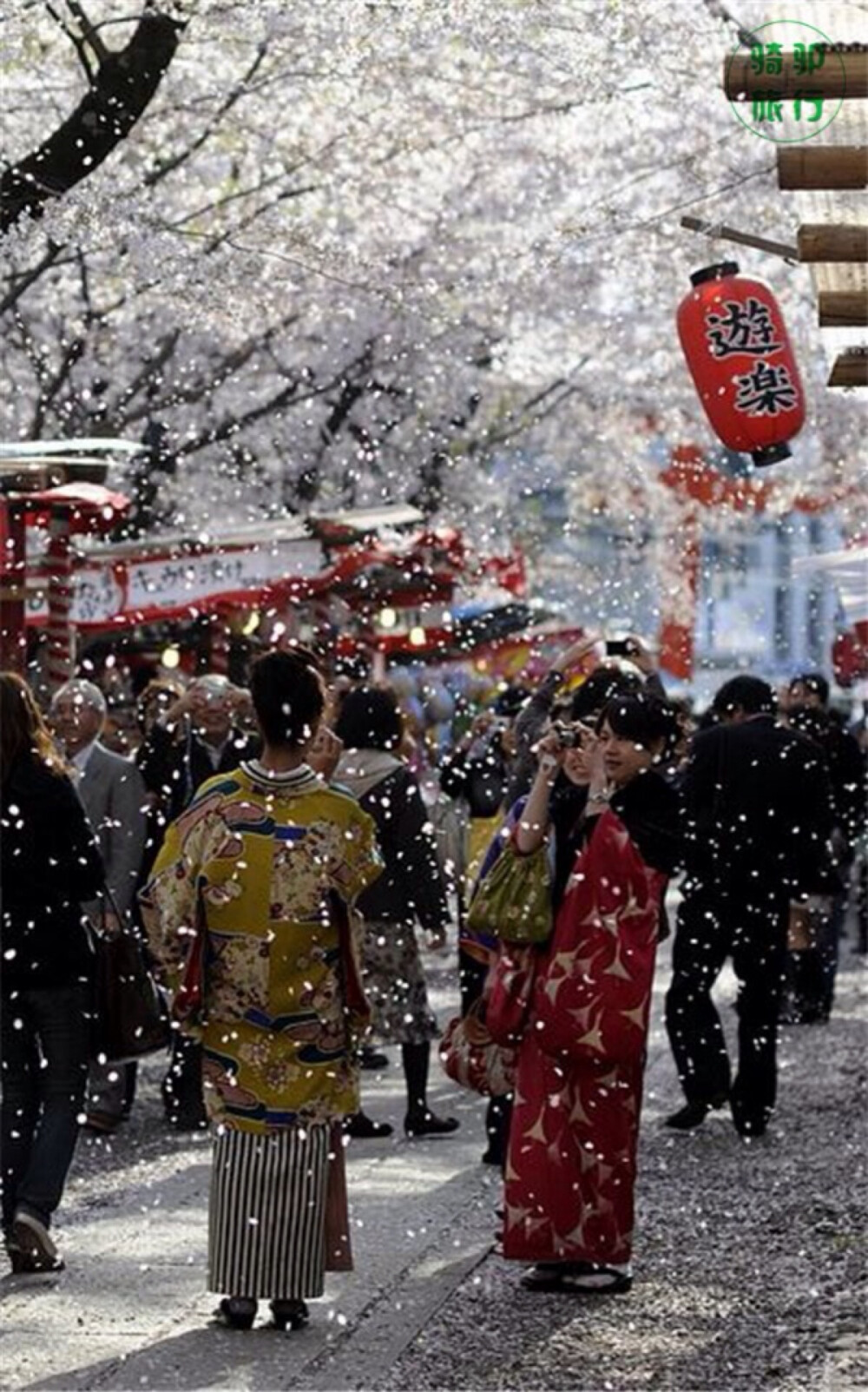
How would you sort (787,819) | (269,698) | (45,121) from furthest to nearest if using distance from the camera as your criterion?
(45,121)
(787,819)
(269,698)

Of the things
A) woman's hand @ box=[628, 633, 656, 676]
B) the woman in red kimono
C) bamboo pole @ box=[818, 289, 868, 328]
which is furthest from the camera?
woman's hand @ box=[628, 633, 656, 676]

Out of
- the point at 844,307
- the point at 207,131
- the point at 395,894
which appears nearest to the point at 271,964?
the point at 844,307

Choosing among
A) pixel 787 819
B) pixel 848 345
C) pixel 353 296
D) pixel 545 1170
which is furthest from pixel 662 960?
pixel 545 1170

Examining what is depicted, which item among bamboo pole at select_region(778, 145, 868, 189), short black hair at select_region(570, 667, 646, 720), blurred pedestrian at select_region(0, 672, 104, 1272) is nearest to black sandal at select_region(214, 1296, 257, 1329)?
blurred pedestrian at select_region(0, 672, 104, 1272)

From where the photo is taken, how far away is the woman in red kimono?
8609mm

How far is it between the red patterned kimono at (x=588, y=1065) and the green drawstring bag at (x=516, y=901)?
6cm

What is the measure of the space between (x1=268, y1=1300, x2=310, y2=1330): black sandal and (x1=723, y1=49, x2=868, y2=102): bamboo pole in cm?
359

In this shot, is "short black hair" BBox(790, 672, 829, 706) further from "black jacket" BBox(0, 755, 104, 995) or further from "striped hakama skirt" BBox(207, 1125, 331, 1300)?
"striped hakama skirt" BBox(207, 1125, 331, 1300)

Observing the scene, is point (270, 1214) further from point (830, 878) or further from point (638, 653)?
point (830, 878)

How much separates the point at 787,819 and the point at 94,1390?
5952 mm

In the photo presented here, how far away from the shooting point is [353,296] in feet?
74.8

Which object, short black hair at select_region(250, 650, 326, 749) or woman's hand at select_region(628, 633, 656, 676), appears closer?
short black hair at select_region(250, 650, 326, 749)

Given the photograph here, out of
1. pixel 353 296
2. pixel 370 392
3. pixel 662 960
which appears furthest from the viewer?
pixel 370 392

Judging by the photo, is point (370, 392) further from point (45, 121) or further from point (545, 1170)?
point (545, 1170)
